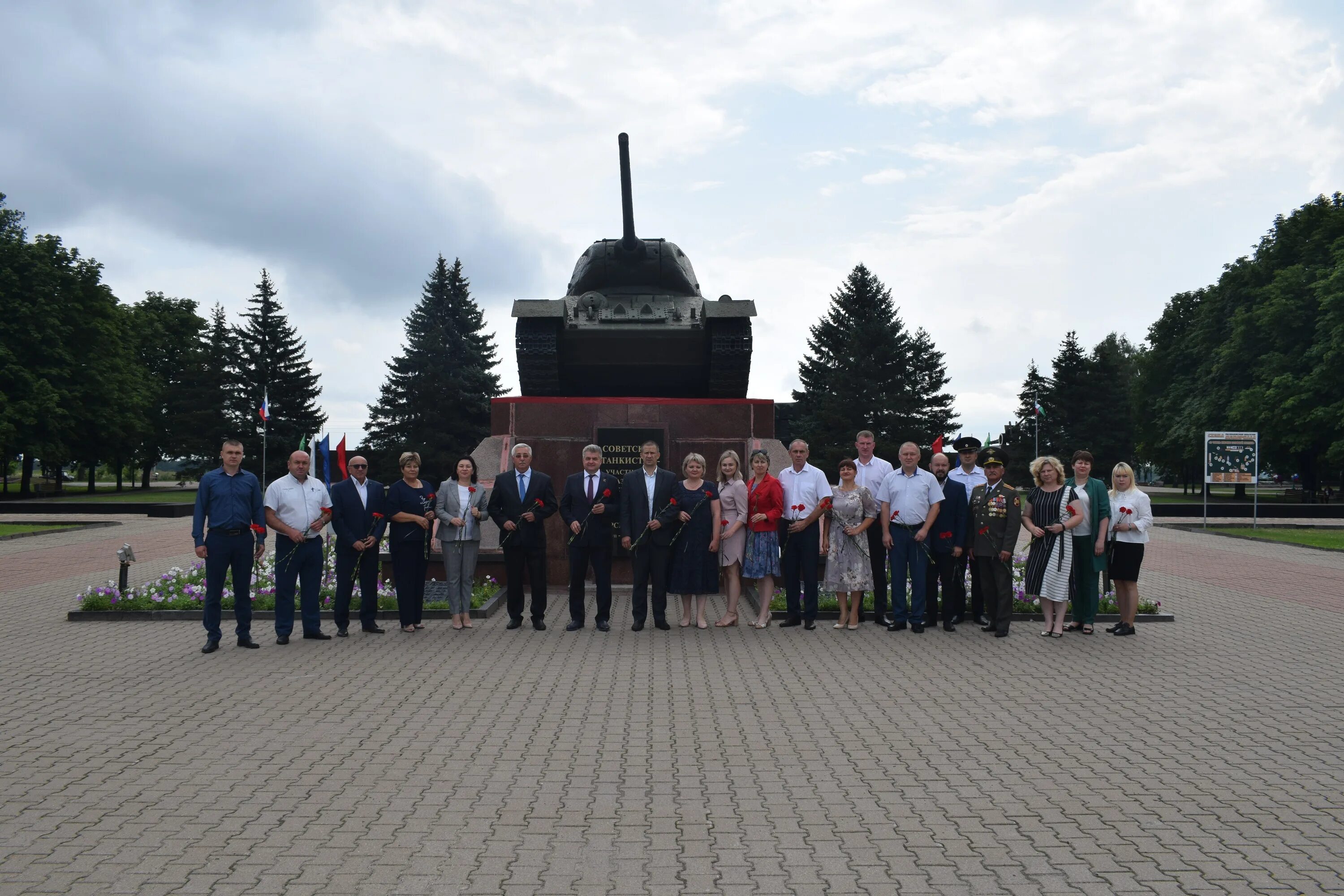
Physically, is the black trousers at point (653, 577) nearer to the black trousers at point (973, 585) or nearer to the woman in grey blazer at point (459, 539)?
the woman in grey blazer at point (459, 539)

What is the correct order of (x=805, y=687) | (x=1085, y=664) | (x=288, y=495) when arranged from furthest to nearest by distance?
1. (x=288, y=495)
2. (x=1085, y=664)
3. (x=805, y=687)

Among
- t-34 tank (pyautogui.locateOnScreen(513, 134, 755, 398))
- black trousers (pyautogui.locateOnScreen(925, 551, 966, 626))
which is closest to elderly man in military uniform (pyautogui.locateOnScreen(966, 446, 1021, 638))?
black trousers (pyautogui.locateOnScreen(925, 551, 966, 626))

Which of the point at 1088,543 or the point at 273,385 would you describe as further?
the point at 273,385

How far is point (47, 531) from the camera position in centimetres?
2505

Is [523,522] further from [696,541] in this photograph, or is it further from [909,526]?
[909,526]

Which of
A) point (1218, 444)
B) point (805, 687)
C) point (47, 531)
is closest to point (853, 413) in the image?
point (1218, 444)

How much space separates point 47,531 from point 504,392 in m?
27.3

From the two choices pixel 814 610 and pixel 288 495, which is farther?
pixel 814 610

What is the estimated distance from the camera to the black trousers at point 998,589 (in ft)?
31.3

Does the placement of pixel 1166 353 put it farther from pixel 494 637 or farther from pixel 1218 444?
pixel 494 637

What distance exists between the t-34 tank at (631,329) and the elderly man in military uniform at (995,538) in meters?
5.07

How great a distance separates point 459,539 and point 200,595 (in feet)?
10.3

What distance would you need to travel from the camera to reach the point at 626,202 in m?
14.8

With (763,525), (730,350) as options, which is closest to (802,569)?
(763,525)
